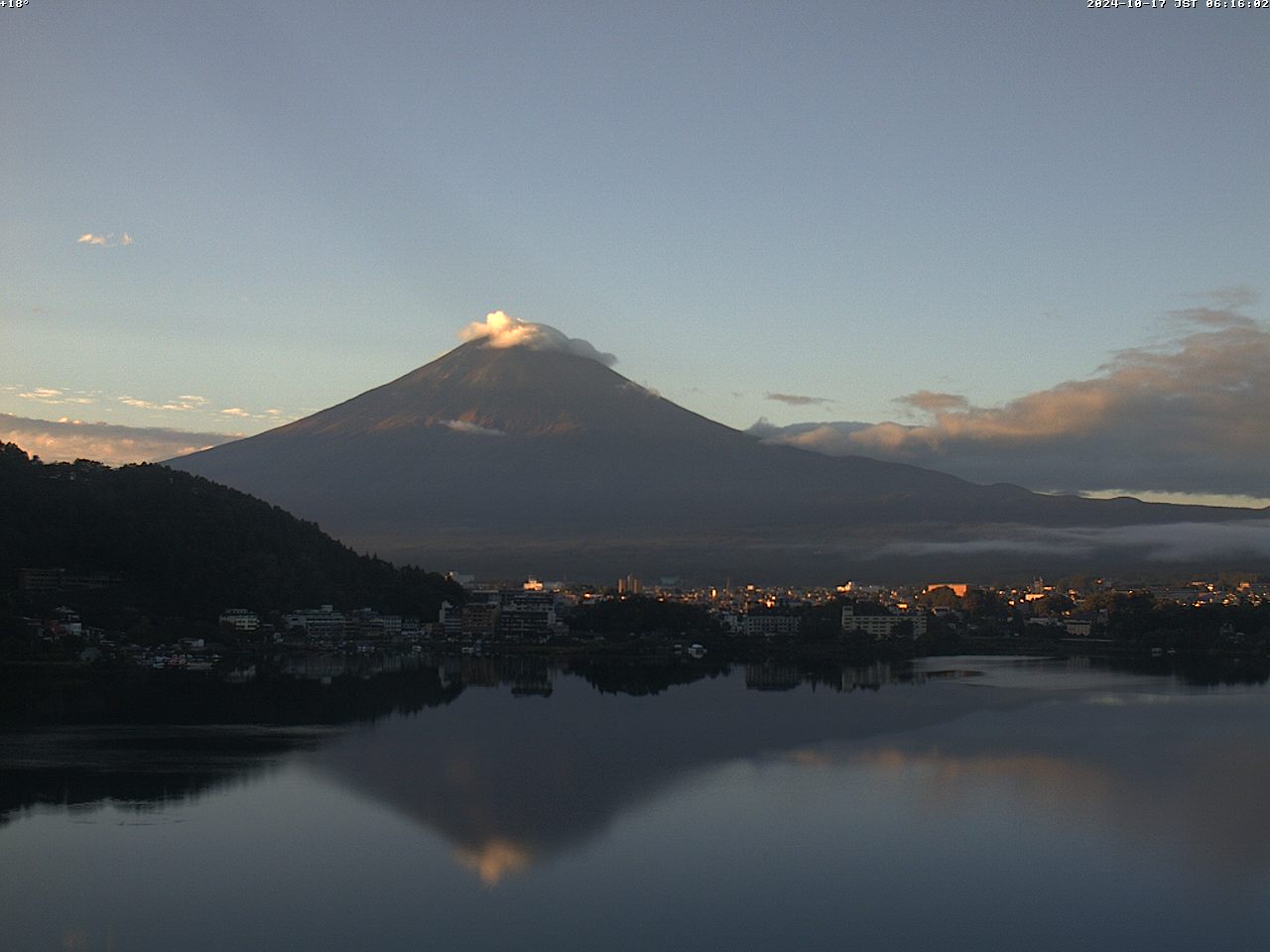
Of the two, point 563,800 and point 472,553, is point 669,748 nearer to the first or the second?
point 563,800

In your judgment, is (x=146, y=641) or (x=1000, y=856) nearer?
(x=1000, y=856)

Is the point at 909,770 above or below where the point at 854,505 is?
below

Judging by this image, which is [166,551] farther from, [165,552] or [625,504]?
[625,504]

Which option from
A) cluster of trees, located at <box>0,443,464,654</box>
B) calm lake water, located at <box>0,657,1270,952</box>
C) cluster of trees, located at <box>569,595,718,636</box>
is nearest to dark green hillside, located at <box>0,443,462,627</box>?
cluster of trees, located at <box>0,443,464,654</box>

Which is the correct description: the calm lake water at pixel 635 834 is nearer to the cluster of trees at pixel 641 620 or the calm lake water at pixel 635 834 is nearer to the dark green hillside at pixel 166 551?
the dark green hillside at pixel 166 551

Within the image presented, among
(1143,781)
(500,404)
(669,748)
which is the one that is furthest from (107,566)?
(500,404)

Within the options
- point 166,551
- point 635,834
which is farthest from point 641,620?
point 635,834

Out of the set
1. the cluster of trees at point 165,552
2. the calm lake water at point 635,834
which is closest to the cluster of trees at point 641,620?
the cluster of trees at point 165,552
